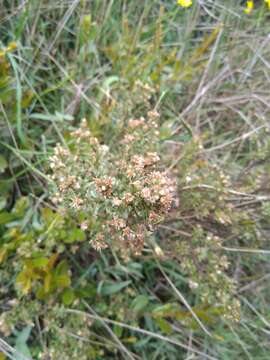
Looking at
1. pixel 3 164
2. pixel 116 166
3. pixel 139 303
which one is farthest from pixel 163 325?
pixel 3 164

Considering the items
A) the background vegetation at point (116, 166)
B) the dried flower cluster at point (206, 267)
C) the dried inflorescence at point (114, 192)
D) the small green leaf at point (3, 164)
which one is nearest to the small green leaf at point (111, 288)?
the background vegetation at point (116, 166)

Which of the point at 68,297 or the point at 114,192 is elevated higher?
the point at 114,192

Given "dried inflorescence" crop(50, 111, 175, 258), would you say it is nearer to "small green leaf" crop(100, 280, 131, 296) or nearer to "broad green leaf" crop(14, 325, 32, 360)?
"small green leaf" crop(100, 280, 131, 296)

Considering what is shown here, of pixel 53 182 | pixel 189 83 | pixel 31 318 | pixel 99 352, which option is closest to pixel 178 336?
pixel 99 352

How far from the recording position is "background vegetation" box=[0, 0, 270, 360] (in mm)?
1347

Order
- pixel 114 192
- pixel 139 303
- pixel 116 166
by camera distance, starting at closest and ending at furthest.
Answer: pixel 114 192, pixel 116 166, pixel 139 303

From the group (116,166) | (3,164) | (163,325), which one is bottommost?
(163,325)

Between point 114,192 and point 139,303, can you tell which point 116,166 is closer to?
point 114,192

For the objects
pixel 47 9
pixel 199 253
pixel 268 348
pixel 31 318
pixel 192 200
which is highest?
pixel 47 9

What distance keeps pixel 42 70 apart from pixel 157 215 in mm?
1042

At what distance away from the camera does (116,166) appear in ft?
3.93

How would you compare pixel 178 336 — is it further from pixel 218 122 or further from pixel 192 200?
pixel 218 122

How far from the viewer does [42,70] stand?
1.72 m

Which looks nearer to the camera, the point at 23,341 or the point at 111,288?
the point at 23,341
